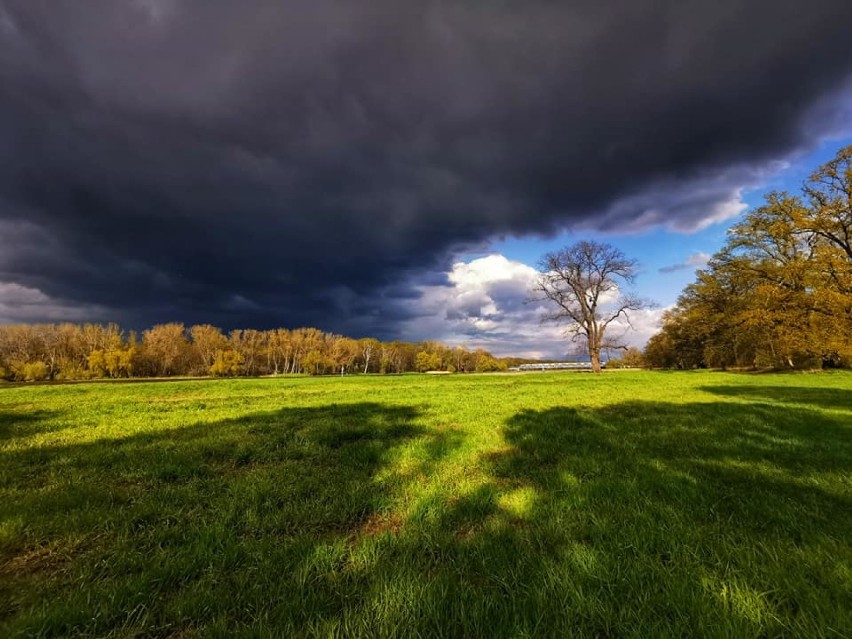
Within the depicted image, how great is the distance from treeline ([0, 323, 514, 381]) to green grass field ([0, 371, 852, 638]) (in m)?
142

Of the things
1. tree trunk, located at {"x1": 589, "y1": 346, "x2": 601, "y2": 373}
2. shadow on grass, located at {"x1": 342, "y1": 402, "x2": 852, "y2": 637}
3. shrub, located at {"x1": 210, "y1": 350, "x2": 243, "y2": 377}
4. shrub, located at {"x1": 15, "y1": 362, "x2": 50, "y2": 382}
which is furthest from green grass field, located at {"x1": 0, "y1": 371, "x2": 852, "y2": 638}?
shrub, located at {"x1": 210, "y1": 350, "x2": 243, "y2": 377}

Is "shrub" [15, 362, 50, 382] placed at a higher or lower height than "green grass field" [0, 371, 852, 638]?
higher

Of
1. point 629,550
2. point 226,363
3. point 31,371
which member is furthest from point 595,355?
point 31,371

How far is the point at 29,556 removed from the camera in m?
3.93

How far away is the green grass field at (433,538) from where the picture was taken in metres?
2.78

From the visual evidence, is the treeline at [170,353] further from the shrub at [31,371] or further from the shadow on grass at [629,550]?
the shadow on grass at [629,550]

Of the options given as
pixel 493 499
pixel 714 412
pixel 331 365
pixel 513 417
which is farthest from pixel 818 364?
pixel 331 365

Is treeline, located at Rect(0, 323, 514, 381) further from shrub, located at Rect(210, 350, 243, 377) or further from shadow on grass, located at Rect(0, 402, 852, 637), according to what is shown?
shadow on grass, located at Rect(0, 402, 852, 637)

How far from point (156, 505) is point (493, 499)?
476 cm

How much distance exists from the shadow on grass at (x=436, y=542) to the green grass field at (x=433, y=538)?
23mm

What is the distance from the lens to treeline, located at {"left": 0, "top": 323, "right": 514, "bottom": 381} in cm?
11350

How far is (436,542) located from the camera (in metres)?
3.98

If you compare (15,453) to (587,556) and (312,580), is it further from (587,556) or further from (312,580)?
(587,556)

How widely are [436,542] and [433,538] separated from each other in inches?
3.9
